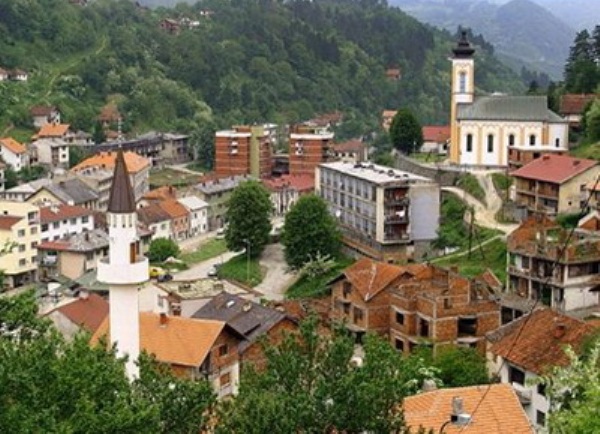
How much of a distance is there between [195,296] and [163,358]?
7533mm

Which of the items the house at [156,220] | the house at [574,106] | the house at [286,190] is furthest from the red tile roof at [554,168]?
the house at [286,190]

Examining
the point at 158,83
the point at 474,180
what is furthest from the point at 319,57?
the point at 474,180

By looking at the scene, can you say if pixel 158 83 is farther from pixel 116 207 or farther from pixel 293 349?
pixel 293 349

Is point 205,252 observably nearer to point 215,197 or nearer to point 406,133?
point 215,197

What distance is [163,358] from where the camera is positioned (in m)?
20.9

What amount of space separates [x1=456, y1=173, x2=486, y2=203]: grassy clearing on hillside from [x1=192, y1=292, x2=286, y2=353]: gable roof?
633 inches

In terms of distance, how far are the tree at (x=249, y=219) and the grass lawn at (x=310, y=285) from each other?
442cm

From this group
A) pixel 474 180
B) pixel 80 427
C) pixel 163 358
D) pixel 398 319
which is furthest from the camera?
pixel 474 180

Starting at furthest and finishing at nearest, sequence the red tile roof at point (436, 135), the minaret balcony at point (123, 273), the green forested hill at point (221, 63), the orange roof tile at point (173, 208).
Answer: the green forested hill at point (221, 63) < the red tile roof at point (436, 135) < the orange roof tile at point (173, 208) < the minaret balcony at point (123, 273)

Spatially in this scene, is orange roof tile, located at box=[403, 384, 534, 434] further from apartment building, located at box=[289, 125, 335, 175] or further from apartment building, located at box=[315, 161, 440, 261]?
apartment building, located at box=[289, 125, 335, 175]

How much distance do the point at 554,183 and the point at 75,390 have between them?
26384 mm

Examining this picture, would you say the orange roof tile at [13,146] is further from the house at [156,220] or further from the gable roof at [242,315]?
the gable roof at [242,315]

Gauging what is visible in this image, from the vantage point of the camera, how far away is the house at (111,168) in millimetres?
52844

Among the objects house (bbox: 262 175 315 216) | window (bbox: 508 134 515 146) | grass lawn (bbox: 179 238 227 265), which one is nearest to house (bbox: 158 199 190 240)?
grass lawn (bbox: 179 238 227 265)
